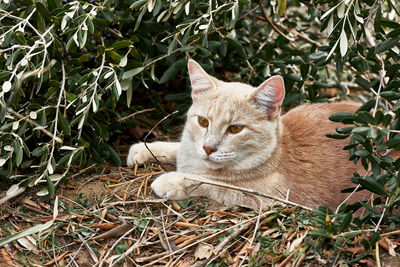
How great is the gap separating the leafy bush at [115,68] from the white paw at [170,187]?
541mm

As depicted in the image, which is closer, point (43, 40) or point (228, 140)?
point (43, 40)

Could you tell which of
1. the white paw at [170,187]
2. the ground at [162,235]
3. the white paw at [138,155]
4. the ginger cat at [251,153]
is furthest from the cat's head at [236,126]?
the white paw at [138,155]

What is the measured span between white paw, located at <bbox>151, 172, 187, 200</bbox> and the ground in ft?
0.18

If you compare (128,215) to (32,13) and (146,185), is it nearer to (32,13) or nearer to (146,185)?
(146,185)

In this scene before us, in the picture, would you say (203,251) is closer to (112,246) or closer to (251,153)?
(112,246)

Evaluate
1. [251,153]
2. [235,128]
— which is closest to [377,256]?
[251,153]

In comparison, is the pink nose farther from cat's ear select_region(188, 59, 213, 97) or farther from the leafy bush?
the leafy bush

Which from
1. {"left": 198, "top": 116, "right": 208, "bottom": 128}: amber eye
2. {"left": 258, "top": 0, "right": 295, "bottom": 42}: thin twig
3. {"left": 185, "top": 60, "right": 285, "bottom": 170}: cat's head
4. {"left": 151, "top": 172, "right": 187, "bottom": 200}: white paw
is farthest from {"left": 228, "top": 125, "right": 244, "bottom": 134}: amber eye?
{"left": 258, "top": 0, "right": 295, "bottom": 42}: thin twig

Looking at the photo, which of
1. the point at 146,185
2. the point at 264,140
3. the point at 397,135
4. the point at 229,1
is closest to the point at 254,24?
the point at 229,1

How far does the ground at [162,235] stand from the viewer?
7.88 ft

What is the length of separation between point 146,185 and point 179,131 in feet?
3.59

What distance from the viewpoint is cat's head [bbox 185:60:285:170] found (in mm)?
3078

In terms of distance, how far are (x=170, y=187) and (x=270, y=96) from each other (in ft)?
2.86

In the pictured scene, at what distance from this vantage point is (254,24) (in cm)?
425
